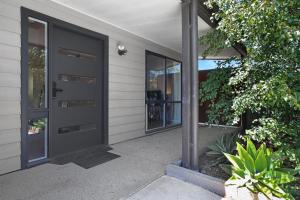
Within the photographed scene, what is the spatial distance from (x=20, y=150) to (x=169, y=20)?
10.4 feet

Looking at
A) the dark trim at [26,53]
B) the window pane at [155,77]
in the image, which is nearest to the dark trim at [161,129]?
the window pane at [155,77]

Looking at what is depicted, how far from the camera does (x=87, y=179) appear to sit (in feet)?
7.95

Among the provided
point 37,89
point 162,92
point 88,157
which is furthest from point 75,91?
point 162,92

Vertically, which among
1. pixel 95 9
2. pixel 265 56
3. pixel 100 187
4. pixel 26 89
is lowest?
pixel 100 187

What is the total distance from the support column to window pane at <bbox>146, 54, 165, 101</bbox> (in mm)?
2427

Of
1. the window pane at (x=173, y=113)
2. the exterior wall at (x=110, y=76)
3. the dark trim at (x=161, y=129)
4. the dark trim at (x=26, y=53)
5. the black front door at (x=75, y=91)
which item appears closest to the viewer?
the exterior wall at (x=110, y=76)

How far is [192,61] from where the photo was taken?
2.65m

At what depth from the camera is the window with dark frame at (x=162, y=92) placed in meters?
5.13

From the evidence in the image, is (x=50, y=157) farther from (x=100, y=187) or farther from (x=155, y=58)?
(x=155, y=58)

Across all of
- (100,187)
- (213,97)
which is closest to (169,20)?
(213,97)

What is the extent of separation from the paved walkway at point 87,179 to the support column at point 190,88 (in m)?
0.48

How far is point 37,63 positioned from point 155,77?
3.10 meters

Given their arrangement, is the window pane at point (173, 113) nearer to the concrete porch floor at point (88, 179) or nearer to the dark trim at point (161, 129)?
the dark trim at point (161, 129)

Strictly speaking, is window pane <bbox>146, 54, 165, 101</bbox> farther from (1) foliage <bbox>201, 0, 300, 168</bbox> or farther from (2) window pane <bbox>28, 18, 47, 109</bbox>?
(1) foliage <bbox>201, 0, 300, 168</bbox>
